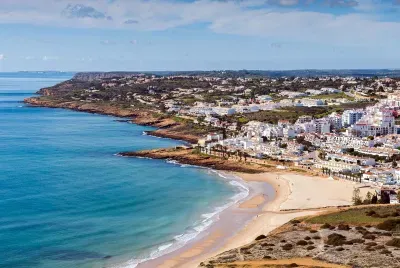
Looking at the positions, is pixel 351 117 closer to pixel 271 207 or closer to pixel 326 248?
pixel 271 207

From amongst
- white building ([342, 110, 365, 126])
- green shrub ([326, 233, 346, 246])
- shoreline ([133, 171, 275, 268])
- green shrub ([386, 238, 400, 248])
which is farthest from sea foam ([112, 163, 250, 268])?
white building ([342, 110, 365, 126])

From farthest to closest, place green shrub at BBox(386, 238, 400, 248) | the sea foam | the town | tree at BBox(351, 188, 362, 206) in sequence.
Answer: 1. the town
2. tree at BBox(351, 188, 362, 206)
3. the sea foam
4. green shrub at BBox(386, 238, 400, 248)

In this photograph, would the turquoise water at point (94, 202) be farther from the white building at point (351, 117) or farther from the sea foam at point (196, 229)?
the white building at point (351, 117)

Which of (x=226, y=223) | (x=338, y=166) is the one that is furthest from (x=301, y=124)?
(x=226, y=223)

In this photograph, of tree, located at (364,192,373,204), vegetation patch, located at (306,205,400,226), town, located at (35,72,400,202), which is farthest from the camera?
town, located at (35,72,400,202)

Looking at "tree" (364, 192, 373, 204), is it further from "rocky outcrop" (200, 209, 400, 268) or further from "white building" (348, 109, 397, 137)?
"white building" (348, 109, 397, 137)

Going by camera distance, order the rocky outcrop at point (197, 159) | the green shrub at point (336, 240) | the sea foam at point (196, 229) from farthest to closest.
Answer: the rocky outcrop at point (197, 159)
the sea foam at point (196, 229)
the green shrub at point (336, 240)

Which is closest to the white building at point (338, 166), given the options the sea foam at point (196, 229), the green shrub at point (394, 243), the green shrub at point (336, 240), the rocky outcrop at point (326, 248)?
the sea foam at point (196, 229)
